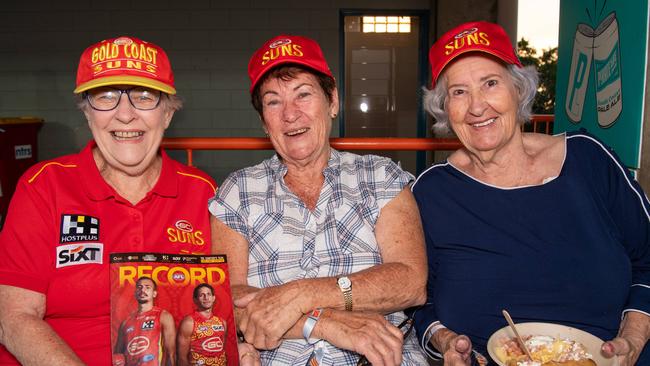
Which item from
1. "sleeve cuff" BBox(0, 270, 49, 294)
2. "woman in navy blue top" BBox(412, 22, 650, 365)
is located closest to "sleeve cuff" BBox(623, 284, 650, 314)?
"woman in navy blue top" BBox(412, 22, 650, 365)

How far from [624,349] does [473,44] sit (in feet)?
3.44

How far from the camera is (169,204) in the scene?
1.84 meters

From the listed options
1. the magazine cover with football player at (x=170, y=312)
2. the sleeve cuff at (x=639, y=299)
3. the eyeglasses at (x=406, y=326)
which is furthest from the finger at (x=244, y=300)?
the sleeve cuff at (x=639, y=299)

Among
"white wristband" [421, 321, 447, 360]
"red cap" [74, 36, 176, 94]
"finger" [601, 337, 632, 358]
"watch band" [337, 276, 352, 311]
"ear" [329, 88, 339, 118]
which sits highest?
"red cap" [74, 36, 176, 94]

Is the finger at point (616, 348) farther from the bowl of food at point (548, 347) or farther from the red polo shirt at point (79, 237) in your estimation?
the red polo shirt at point (79, 237)

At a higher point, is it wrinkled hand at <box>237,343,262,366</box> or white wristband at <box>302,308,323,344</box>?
white wristband at <box>302,308,323,344</box>

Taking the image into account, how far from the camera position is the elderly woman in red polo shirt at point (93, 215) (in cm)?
155

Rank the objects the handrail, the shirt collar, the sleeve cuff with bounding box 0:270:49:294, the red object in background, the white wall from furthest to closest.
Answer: the white wall
the red object in background
the handrail
the shirt collar
the sleeve cuff with bounding box 0:270:49:294

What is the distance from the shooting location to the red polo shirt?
159 centimetres

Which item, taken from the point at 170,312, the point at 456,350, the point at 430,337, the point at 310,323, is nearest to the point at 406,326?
the point at 430,337

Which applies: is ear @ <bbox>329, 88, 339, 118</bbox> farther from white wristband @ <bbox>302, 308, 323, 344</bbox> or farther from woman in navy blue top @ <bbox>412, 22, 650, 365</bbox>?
white wristband @ <bbox>302, 308, 323, 344</bbox>

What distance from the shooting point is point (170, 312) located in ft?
4.62

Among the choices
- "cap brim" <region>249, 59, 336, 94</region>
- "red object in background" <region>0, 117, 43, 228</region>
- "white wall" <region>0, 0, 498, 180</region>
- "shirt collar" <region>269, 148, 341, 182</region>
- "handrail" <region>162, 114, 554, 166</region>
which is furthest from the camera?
"white wall" <region>0, 0, 498, 180</region>

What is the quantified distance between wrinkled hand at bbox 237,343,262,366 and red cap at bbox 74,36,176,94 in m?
0.86
